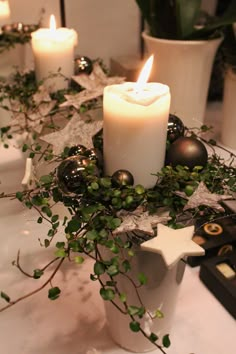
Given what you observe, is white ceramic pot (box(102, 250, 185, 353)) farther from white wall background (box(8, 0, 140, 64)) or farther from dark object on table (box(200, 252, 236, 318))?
white wall background (box(8, 0, 140, 64))

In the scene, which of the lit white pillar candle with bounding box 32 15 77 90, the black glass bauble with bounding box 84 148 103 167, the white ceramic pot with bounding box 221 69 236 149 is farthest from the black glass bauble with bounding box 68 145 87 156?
the white ceramic pot with bounding box 221 69 236 149

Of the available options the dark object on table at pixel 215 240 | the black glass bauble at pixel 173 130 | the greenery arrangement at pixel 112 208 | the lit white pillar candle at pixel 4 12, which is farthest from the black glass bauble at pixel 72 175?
the lit white pillar candle at pixel 4 12

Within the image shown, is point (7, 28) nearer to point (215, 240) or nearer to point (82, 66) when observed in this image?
point (82, 66)

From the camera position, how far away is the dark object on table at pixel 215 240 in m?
0.51

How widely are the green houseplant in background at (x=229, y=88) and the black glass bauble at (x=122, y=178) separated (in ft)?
1.32

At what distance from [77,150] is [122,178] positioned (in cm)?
7

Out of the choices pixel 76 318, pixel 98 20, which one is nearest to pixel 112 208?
pixel 76 318

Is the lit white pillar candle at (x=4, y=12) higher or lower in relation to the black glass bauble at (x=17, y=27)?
higher

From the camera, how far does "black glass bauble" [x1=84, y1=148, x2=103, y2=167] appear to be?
38 centimetres

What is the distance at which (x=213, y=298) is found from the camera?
1.54ft

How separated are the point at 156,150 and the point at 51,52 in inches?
12.6

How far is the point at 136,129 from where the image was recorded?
0.35 meters

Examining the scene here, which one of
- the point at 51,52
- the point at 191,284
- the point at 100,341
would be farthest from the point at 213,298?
the point at 51,52

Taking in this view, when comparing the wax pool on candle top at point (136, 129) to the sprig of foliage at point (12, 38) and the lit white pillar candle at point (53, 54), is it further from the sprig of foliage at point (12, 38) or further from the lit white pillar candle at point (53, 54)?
the sprig of foliage at point (12, 38)
